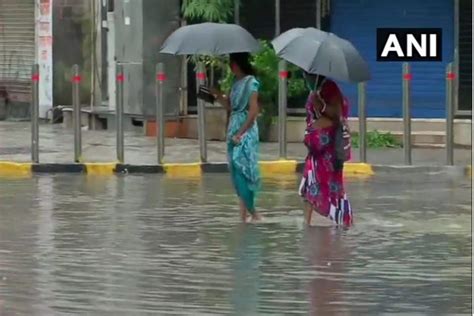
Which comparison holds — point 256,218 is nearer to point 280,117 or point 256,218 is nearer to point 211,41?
point 211,41

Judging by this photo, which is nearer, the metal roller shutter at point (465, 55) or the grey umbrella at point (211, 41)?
the grey umbrella at point (211, 41)

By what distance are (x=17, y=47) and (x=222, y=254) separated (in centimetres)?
1836

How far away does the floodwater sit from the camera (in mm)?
9047

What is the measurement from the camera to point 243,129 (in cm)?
1287

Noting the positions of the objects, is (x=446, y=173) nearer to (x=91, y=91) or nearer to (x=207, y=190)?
(x=207, y=190)

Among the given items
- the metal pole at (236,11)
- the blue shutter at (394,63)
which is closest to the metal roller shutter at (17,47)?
the metal pole at (236,11)

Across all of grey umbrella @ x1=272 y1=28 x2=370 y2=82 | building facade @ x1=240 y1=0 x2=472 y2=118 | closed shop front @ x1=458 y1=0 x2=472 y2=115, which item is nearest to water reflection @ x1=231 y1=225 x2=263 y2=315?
grey umbrella @ x1=272 y1=28 x2=370 y2=82

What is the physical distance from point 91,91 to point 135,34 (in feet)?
12.9

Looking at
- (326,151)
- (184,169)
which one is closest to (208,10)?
(184,169)

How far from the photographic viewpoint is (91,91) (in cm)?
2684

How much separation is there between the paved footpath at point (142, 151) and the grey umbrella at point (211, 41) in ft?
18.9

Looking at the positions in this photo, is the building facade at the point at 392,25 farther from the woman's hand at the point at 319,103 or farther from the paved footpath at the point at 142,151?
the woman's hand at the point at 319,103

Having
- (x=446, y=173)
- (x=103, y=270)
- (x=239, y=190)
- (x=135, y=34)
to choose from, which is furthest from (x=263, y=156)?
(x=103, y=270)

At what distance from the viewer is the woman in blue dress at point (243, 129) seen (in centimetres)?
1283
